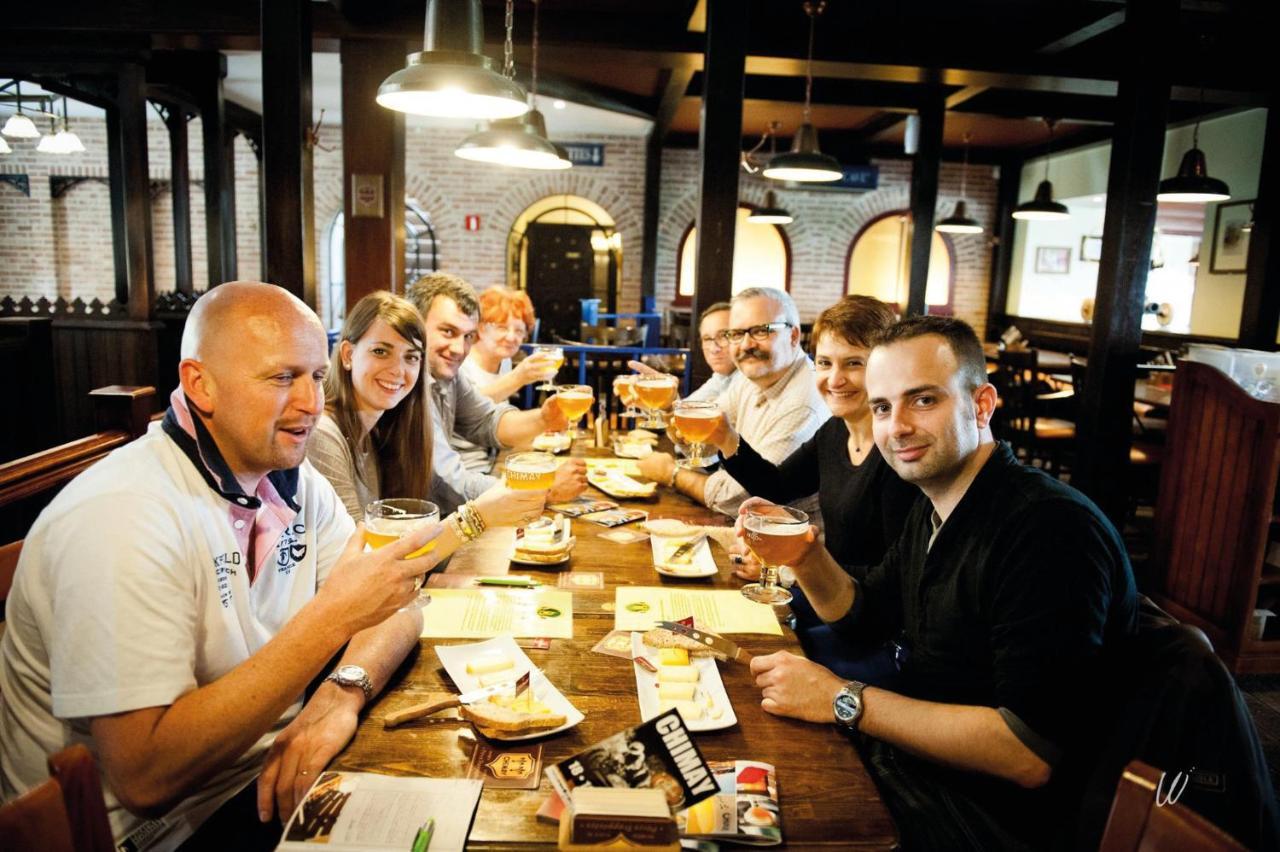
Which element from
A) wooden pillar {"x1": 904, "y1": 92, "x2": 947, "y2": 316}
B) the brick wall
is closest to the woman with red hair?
wooden pillar {"x1": 904, "y1": 92, "x2": 947, "y2": 316}

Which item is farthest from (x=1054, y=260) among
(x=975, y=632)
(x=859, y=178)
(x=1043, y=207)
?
(x=975, y=632)

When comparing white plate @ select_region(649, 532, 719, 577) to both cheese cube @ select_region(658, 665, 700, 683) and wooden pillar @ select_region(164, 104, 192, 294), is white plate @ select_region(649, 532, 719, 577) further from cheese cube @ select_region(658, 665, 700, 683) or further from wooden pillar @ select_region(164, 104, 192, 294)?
wooden pillar @ select_region(164, 104, 192, 294)

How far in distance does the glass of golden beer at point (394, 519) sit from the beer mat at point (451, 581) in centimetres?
36

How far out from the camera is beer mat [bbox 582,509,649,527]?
2.32m

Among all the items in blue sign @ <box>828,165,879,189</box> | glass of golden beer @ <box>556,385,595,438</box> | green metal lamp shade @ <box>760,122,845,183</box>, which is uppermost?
blue sign @ <box>828,165,879,189</box>

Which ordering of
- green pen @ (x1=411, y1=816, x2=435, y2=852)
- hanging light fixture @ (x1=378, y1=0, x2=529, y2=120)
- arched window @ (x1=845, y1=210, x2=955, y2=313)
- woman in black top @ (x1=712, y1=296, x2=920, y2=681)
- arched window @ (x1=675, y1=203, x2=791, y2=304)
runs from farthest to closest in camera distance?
arched window @ (x1=845, y1=210, x2=955, y2=313), arched window @ (x1=675, y1=203, x2=791, y2=304), hanging light fixture @ (x1=378, y1=0, x2=529, y2=120), woman in black top @ (x1=712, y1=296, x2=920, y2=681), green pen @ (x1=411, y1=816, x2=435, y2=852)

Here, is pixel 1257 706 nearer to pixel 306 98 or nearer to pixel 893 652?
pixel 893 652

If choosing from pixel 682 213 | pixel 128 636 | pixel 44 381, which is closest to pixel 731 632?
pixel 128 636

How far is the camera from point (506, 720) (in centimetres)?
116

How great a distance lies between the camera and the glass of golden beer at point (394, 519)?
4.54 feet

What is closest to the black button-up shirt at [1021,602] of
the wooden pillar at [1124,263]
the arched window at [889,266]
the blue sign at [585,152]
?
the wooden pillar at [1124,263]

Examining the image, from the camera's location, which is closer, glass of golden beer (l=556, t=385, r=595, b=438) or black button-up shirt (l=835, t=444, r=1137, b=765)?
black button-up shirt (l=835, t=444, r=1137, b=765)

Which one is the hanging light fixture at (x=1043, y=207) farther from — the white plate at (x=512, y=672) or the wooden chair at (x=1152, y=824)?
the wooden chair at (x=1152, y=824)

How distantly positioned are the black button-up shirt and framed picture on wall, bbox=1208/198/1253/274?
8059 millimetres
